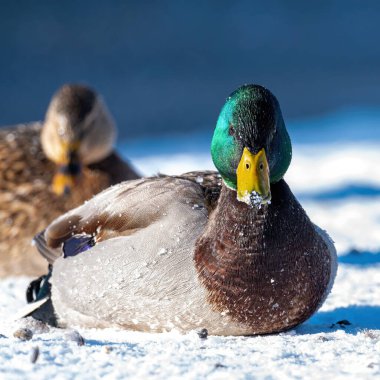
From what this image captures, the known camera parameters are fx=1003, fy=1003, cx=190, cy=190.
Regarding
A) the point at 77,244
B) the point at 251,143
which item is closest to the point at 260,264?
the point at 251,143

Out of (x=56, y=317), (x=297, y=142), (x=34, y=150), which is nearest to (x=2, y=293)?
(x=56, y=317)

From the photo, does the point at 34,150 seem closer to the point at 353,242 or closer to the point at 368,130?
the point at 353,242

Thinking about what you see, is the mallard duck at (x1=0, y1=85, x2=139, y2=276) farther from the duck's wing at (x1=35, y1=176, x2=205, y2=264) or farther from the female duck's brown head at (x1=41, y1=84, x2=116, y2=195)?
the duck's wing at (x1=35, y1=176, x2=205, y2=264)

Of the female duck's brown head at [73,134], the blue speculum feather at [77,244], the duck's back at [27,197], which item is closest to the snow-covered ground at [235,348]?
the duck's back at [27,197]

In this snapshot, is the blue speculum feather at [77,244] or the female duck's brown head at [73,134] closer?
the blue speculum feather at [77,244]

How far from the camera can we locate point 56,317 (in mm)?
4957

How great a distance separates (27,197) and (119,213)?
247 centimetres

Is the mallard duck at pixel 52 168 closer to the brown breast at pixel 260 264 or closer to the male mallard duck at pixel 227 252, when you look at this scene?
the male mallard duck at pixel 227 252

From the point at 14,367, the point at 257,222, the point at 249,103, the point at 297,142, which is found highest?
the point at 297,142

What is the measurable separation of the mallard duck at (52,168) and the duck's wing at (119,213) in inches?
68.5

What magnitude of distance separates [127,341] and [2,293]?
6.00ft

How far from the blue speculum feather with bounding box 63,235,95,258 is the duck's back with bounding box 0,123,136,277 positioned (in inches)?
74.3

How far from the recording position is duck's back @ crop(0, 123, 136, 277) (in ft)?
22.5

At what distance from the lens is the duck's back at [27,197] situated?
6.85m
